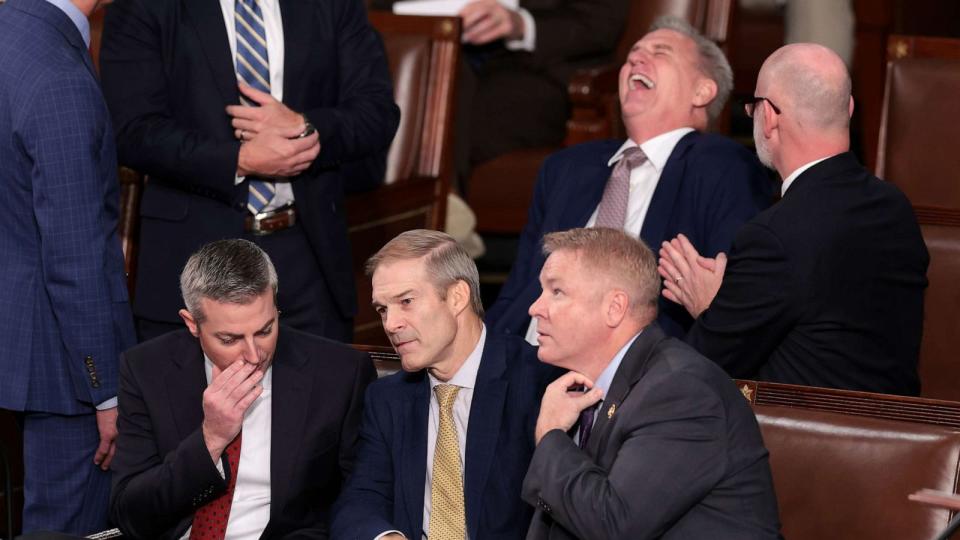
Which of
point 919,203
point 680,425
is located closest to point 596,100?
point 919,203

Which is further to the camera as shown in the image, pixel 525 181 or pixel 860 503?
pixel 525 181

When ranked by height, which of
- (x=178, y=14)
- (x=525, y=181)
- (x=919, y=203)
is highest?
(x=178, y=14)

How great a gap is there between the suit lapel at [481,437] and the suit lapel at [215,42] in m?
1.12

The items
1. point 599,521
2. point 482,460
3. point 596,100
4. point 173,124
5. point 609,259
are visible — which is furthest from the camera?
point 596,100

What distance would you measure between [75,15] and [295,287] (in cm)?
82

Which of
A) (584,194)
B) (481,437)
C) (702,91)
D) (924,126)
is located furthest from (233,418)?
(924,126)

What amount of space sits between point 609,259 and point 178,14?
143 cm

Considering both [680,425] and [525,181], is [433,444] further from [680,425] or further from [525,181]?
[525,181]

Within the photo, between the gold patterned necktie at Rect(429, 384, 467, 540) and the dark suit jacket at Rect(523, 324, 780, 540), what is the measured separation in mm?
330

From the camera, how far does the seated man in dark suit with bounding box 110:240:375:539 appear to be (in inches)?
104

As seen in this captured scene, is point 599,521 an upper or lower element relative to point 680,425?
lower

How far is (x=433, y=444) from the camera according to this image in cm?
268

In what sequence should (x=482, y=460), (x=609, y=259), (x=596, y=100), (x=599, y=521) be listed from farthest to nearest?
1. (x=596, y=100)
2. (x=482, y=460)
3. (x=609, y=259)
4. (x=599, y=521)

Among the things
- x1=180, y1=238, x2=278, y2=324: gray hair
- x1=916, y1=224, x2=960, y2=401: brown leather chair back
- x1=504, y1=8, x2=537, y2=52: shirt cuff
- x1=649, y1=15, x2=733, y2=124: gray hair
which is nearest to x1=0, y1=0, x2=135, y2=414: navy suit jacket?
x1=180, y1=238, x2=278, y2=324: gray hair
